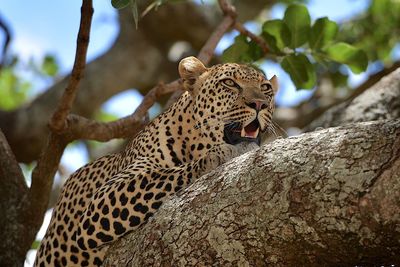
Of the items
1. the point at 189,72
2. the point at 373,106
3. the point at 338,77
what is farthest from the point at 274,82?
the point at 338,77

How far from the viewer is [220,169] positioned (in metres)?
5.32

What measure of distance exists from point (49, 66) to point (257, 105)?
438 inches

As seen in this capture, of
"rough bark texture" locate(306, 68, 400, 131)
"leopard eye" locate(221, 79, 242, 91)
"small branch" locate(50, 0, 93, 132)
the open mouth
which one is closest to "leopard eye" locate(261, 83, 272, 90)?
"leopard eye" locate(221, 79, 242, 91)

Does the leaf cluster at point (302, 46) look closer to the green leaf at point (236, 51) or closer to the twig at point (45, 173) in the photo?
the green leaf at point (236, 51)

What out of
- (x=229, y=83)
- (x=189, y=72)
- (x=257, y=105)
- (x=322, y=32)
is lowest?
(x=257, y=105)

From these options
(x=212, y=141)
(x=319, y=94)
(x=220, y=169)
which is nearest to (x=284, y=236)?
(x=220, y=169)

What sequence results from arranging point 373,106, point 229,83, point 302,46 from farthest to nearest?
point 373,106 < point 302,46 < point 229,83

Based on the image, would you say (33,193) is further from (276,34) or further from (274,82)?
(276,34)

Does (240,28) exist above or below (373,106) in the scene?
above

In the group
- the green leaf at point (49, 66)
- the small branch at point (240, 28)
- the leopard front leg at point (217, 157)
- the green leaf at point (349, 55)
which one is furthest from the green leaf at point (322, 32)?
Answer: the green leaf at point (49, 66)

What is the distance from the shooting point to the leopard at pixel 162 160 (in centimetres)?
630

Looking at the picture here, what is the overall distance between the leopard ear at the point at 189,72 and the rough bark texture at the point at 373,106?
203 centimetres

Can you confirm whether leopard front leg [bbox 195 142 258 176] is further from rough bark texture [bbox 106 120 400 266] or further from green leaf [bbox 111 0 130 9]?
green leaf [bbox 111 0 130 9]

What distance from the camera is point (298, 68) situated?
860 cm
